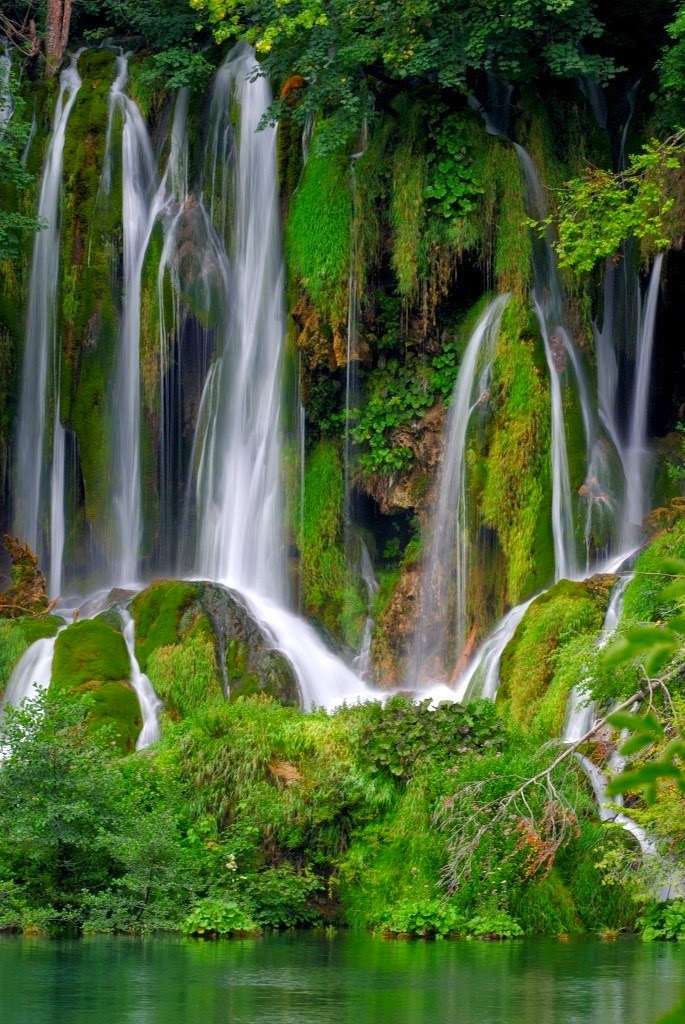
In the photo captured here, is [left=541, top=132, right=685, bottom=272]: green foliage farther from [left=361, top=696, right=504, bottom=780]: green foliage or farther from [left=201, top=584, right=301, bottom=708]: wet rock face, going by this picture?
[left=361, top=696, right=504, bottom=780]: green foliage

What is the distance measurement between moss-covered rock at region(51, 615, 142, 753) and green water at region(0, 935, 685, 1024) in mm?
5586

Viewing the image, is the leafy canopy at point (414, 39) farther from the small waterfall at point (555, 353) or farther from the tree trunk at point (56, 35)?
the tree trunk at point (56, 35)

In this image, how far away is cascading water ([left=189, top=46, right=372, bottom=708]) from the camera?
2362cm

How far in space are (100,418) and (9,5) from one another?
976cm

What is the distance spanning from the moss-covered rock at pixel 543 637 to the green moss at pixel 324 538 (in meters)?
5.14

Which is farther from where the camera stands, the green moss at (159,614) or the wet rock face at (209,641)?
the green moss at (159,614)

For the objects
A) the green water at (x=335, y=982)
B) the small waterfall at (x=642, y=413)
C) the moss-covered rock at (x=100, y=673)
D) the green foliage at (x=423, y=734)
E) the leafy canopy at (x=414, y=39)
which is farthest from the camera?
the small waterfall at (x=642, y=413)

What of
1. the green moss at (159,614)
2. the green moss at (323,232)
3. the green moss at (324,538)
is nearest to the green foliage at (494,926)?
the green moss at (159,614)

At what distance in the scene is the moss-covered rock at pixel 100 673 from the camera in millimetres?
17828

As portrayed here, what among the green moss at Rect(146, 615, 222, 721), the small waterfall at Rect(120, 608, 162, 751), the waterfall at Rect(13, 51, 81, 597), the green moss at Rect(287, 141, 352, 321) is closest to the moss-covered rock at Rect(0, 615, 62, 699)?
the small waterfall at Rect(120, 608, 162, 751)

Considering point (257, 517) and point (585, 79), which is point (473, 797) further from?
point (585, 79)

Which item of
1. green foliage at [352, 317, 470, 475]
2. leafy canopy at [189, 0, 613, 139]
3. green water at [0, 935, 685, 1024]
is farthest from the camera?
green foliage at [352, 317, 470, 475]

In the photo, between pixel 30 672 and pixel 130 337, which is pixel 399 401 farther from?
pixel 30 672

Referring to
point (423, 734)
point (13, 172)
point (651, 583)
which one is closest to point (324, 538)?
point (13, 172)
